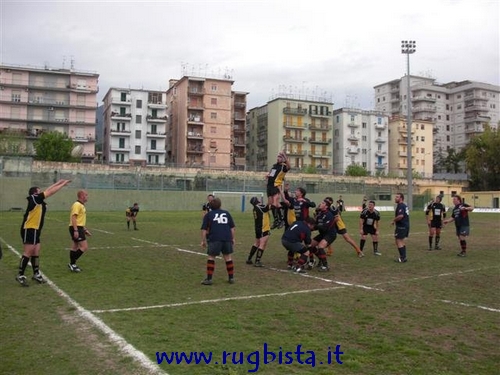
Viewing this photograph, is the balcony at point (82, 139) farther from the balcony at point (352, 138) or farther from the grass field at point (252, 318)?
the grass field at point (252, 318)

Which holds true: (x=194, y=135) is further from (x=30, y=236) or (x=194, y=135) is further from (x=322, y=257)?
(x=30, y=236)

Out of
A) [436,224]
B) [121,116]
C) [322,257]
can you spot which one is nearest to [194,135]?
[121,116]

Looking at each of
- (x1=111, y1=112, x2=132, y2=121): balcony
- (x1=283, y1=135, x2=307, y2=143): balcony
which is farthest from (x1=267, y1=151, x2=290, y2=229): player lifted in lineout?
(x1=283, y1=135, x2=307, y2=143): balcony

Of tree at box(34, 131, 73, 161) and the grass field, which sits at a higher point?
tree at box(34, 131, 73, 161)

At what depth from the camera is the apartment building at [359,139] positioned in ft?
353

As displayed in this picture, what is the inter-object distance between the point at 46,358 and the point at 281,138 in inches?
3855

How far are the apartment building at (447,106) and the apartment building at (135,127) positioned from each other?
6150cm

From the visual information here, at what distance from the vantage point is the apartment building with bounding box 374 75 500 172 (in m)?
123

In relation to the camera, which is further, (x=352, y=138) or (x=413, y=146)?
(x=413, y=146)

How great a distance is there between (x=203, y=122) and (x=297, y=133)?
21097 millimetres

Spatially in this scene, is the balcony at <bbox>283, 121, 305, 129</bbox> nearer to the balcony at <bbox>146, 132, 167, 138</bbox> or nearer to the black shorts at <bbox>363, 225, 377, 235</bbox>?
the balcony at <bbox>146, 132, 167, 138</bbox>

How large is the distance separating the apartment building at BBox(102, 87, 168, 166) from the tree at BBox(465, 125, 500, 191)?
193 ft

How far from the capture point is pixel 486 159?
92.8 m

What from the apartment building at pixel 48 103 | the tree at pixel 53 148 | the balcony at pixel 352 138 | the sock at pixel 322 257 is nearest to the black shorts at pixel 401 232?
the sock at pixel 322 257
